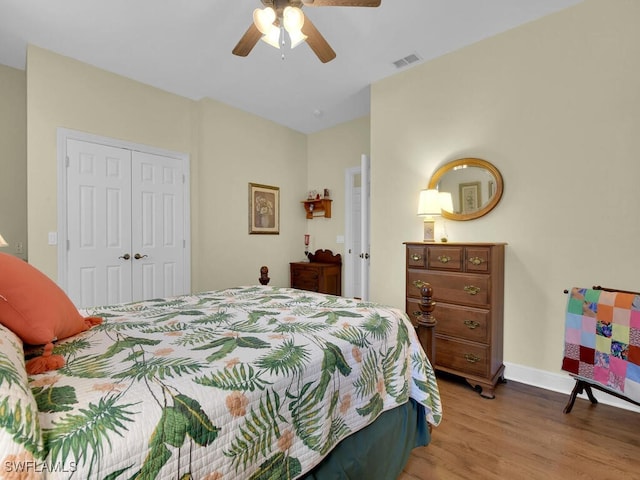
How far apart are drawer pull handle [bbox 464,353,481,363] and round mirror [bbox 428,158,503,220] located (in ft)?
3.68

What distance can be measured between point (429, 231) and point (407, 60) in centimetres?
161

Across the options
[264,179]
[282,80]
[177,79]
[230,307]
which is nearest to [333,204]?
[264,179]

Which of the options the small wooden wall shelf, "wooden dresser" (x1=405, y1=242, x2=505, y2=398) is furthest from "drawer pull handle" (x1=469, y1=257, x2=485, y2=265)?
the small wooden wall shelf

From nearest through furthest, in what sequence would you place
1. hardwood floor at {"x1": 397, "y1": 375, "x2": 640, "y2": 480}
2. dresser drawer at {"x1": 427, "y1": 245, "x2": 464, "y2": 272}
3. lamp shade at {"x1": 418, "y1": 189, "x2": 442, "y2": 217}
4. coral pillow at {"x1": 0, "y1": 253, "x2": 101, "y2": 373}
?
coral pillow at {"x1": 0, "y1": 253, "x2": 101, "y2": 373} < hardwood floor at {"x1": 397, "y1": 375, "x2": 640, "y2": 480} < dresser drawer at {"x1": 427, "y1": 245, "x2": 464, "y2": 272} < lamp shade at {"x1": 418, "y1": 189, "x2": 442, "y2": 217}

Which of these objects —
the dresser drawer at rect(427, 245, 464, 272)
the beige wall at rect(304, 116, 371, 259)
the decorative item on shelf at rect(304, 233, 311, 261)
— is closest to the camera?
the dresser drawer at rect(427, 245, 464, 272)

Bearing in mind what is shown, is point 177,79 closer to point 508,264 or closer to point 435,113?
point 435,113

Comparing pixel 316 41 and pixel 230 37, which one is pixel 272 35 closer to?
pixel 316 41

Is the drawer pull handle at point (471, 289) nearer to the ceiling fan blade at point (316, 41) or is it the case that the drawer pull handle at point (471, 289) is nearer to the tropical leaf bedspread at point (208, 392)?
the tropical leaf bedspread at point (208, 392)

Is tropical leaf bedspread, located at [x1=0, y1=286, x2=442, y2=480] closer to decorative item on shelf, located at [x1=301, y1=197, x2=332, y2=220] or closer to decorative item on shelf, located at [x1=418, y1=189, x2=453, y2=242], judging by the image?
decorative item on shelf, located at [x1=418, y1=189, x2=453, y2=242]

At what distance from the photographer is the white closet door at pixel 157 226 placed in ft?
11.0

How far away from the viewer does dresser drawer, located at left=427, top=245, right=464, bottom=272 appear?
8.00ft

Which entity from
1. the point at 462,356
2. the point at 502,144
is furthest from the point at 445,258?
the point at 502,144

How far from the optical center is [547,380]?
2.38 m

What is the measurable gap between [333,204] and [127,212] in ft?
8.61
